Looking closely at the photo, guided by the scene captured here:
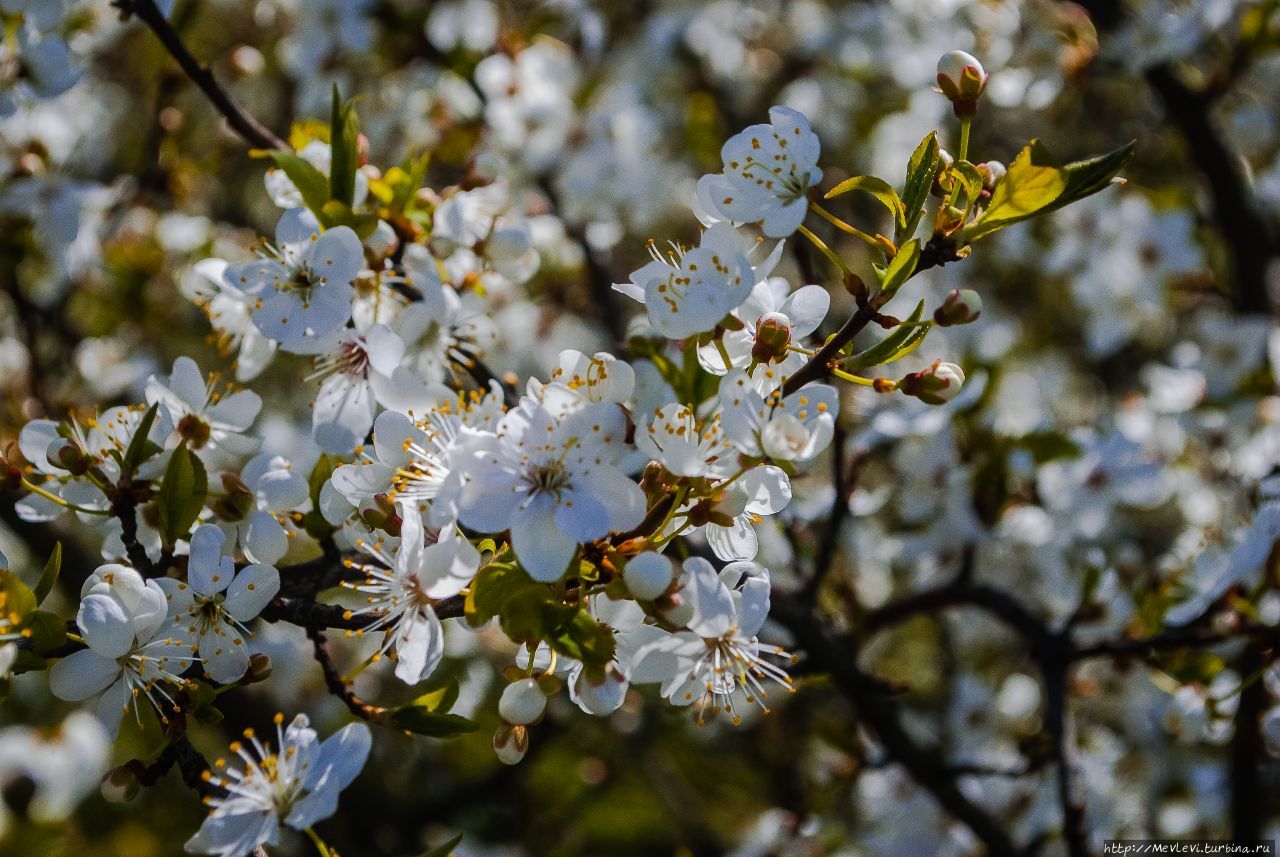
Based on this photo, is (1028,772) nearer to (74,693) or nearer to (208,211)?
(74,693)

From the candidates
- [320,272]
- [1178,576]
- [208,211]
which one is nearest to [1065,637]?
A: [1178,576]

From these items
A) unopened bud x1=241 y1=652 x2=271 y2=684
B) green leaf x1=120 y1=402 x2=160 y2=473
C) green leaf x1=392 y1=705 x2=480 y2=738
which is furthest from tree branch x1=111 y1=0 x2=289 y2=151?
green leaf x1=392 y1=705 x2=480 y2=738

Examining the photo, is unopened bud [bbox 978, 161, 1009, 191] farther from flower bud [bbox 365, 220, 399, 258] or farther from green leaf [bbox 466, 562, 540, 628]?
flower bud [bbox 365, 220, 399, 258]

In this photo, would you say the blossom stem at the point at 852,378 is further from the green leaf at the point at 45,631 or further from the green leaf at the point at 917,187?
the green leaf at the point at 45,631

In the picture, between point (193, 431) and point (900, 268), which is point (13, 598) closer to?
point (193, 431)

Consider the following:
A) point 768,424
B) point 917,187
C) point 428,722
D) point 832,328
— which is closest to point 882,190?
point 917,187

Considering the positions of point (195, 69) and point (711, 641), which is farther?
point (195, 69)

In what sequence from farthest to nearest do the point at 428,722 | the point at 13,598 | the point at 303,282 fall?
the point at 303,282 → the point at 428,722 → the point at 13,598
